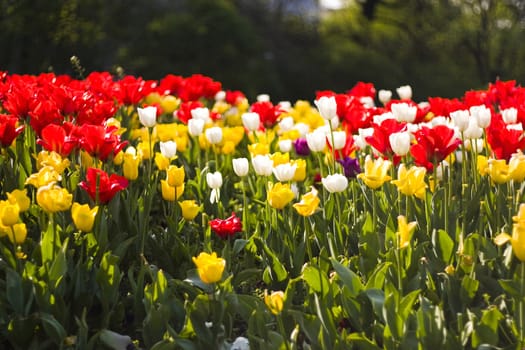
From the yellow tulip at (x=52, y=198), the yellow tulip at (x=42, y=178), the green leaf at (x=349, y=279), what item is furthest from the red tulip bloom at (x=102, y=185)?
the green leaf at (x=349, y=279)

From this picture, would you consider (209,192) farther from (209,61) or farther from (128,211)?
(209,61)

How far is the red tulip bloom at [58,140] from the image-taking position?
306 centimetres

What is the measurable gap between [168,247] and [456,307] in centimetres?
130

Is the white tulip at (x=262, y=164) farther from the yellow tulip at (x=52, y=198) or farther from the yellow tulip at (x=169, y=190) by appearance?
the yellow tulip at (x=52, y=198)

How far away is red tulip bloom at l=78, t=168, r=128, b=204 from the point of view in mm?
2816

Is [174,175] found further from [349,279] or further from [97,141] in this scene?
[349,279]

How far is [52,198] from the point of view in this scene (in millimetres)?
2600

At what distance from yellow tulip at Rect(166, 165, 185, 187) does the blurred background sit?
6.94 m

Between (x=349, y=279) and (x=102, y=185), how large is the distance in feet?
3.24

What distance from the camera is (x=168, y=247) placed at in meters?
3.27

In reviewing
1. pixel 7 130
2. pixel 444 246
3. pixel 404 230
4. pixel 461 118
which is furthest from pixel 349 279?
pixel 7 130

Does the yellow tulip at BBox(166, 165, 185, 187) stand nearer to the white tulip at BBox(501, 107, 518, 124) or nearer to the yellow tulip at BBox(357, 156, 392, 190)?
the yellow tulip at BBox(357, 156, 392, 190)

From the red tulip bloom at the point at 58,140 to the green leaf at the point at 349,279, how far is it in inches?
47.7

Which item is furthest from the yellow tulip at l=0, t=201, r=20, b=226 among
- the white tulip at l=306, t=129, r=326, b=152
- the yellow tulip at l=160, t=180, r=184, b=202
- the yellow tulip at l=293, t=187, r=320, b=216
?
the white tulip at l=306, t=129, r=326, b=152
